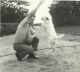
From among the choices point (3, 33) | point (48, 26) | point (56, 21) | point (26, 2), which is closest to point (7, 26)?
point (3, 33)

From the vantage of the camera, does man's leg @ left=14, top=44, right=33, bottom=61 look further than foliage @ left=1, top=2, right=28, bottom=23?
No

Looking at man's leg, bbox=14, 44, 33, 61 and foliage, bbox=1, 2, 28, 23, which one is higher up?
foliage, bbox=1, 2, 28, 23

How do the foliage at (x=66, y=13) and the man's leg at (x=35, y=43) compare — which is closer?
the man's leg at (x=35, y=43)

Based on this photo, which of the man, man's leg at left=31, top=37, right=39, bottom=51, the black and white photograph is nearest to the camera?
the black and white photograph

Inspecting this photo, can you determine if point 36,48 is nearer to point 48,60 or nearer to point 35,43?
point 35,43

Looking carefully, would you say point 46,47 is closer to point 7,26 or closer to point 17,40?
point 17,40

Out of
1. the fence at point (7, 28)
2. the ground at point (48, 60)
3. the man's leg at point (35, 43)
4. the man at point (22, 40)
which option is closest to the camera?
the ground at point (48, 60)

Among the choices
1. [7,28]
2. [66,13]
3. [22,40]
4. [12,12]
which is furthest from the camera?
[66,13]

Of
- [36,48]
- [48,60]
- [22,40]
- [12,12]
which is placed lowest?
[48,60]

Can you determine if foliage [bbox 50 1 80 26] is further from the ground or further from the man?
the man

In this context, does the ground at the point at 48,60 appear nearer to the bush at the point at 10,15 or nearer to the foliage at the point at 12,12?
the bush at the point at 10,15

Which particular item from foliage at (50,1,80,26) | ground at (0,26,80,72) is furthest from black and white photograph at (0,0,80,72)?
foliage at (50,1,80,26)

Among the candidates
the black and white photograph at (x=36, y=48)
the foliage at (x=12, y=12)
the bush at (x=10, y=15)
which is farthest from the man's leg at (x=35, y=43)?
the foliage at (x=12, y=12)

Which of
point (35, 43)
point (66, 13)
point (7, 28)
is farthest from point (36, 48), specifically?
point (66, 13)
